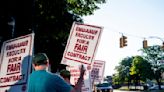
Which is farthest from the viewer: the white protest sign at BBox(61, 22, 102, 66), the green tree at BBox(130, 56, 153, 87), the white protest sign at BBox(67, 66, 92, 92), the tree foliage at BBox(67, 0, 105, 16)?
the green tree at BBox(130, 56, 153, 87)

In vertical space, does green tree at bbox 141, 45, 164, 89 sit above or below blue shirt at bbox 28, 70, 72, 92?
above

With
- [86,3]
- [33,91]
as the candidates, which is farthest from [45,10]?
[33,91]

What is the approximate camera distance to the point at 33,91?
508 centimetres

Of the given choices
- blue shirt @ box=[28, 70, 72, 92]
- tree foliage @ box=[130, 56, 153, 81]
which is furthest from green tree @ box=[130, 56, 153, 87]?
blue shirt @ box=[28, 70, 72, 92]

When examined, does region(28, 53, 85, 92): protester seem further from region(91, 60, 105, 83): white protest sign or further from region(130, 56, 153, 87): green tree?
region(130, 56, 153, 87): green tree

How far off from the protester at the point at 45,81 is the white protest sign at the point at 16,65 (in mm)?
1161

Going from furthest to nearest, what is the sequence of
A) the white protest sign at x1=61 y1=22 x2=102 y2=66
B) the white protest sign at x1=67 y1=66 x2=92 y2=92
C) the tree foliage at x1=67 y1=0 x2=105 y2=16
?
1. the tree foliage at x1=67 y1=0 x2=105 y2=16
2. the white protest sign at x1=67 y1=66 x2=92 y2=92
3. the white protest sign at x1=61 y1=22 x2=102 y2=66

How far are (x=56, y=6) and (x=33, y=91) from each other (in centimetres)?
2261

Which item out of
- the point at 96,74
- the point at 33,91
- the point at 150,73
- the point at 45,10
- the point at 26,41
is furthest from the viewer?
the point at 150,73

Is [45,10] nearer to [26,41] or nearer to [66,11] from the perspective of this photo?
[66,11]

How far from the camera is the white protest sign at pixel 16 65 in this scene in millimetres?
6355

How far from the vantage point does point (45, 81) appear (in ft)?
16.2

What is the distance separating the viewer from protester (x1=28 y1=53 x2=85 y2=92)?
4816 mm

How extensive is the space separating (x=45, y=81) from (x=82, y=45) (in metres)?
3.51
